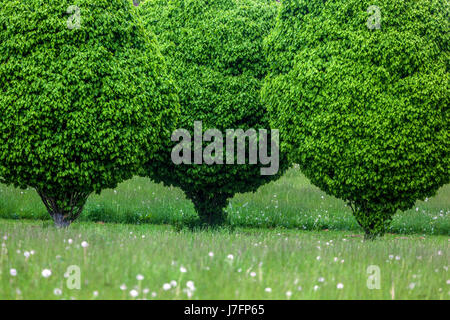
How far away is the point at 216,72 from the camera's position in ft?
38.8

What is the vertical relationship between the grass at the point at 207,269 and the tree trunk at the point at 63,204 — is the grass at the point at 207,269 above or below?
below

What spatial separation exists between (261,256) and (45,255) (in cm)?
285

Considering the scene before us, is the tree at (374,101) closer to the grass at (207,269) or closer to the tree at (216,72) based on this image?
the tree at (216,72)

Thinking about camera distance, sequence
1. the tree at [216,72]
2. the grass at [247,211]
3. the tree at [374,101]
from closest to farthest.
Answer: the tree at [374,101], the tree at [216,72], the grass at [247,211]

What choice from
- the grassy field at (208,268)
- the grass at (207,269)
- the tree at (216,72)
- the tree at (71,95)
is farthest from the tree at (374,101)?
the tree at (71,95)

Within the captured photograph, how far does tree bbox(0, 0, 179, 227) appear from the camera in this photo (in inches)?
374

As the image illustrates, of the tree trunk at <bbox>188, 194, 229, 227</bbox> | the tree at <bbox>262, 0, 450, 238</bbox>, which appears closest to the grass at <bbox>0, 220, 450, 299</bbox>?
the tree at <bbox>262, 0, 450, 238</bbox>

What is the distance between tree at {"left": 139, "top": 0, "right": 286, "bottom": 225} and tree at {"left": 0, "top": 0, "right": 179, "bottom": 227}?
5.58 ft

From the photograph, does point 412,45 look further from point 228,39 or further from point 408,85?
point 228,39

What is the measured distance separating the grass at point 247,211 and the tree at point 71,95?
462 cm

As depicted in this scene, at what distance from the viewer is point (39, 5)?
988 cm

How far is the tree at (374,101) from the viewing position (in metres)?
9.92

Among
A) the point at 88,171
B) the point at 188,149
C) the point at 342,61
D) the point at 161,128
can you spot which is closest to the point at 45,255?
the point at 88,171

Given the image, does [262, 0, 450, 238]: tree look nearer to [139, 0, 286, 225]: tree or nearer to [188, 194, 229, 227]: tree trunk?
[139, 0, 286, 225]: tree
